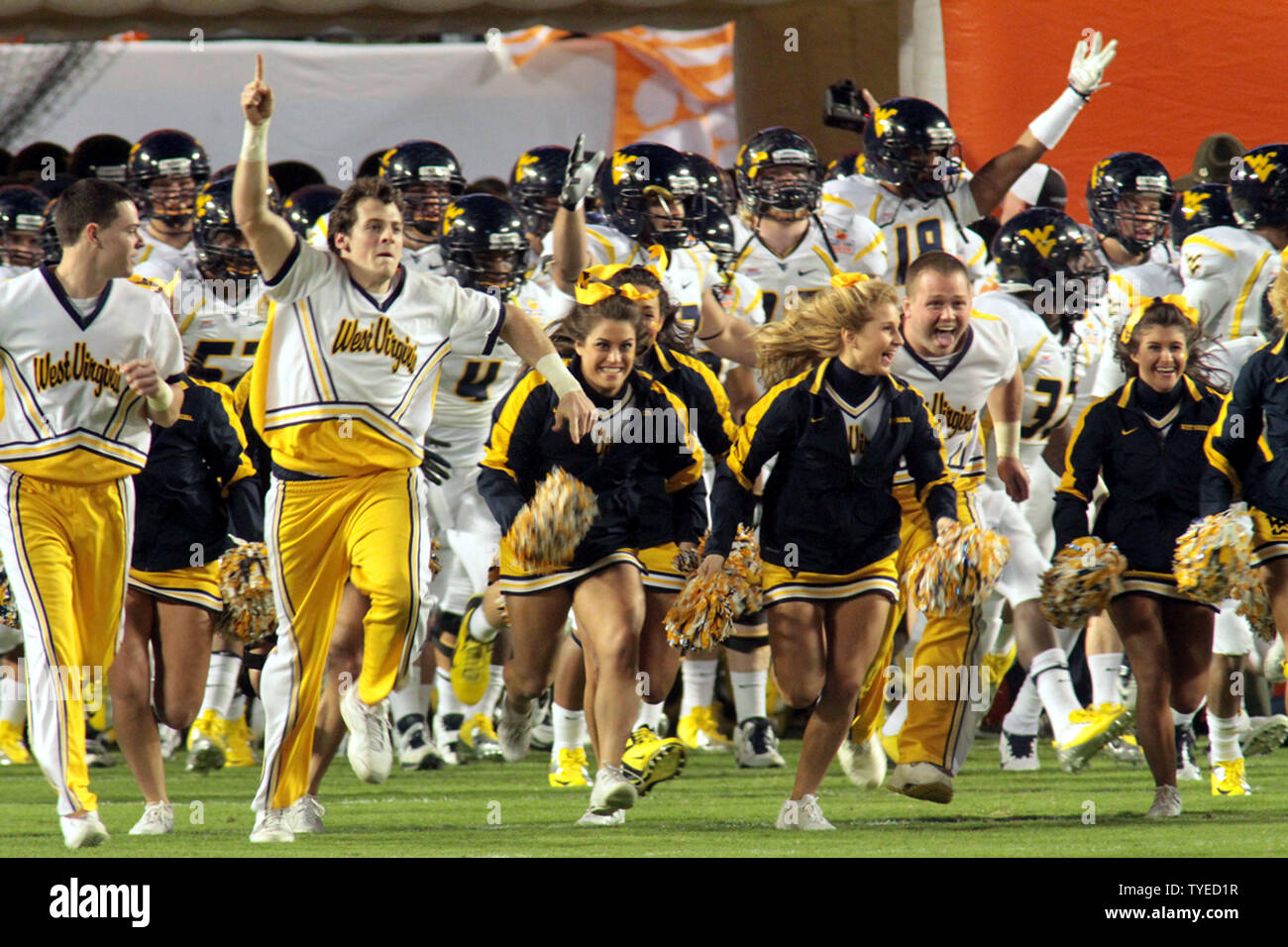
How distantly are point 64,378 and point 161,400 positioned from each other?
0.32 meters

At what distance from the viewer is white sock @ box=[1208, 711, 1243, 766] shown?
27.1 feet

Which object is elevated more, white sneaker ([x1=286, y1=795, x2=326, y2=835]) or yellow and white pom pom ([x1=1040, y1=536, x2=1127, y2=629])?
yellow and white pom pom ([x1=1040, y1=536, x2=1127, y2=629])

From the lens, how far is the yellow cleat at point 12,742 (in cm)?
977

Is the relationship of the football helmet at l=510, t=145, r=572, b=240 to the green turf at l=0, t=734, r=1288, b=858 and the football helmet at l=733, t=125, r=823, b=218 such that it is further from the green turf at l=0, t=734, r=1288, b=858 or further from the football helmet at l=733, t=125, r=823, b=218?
the green turf at l=0, t=734, r=1288, b=858

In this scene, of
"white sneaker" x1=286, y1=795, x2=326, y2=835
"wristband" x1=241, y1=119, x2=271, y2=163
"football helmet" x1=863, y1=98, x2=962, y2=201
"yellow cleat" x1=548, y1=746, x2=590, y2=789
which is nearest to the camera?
"wristband" x1=241, y1=119, x2=271, y2=163

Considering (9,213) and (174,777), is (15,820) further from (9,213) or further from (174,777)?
(9,213)

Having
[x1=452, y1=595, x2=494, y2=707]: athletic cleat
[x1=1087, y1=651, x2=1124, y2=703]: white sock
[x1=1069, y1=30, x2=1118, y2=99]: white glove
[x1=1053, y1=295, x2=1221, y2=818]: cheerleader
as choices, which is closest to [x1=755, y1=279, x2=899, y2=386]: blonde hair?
[x1=1053, y1=295, x2=1221, y2=818]: cheerleader

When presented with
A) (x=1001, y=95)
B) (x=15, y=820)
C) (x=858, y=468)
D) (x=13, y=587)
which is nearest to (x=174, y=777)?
(x=15, y=820)

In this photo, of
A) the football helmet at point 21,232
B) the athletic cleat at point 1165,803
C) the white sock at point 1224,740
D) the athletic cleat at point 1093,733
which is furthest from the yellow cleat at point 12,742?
the white sock at point 1224,740

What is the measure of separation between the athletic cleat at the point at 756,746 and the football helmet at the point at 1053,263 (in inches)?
98.3

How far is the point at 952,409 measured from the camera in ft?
27.8

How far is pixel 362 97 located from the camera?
17.3m

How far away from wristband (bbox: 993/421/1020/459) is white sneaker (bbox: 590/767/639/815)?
98.9 inches

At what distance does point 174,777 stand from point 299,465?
3047 mm
